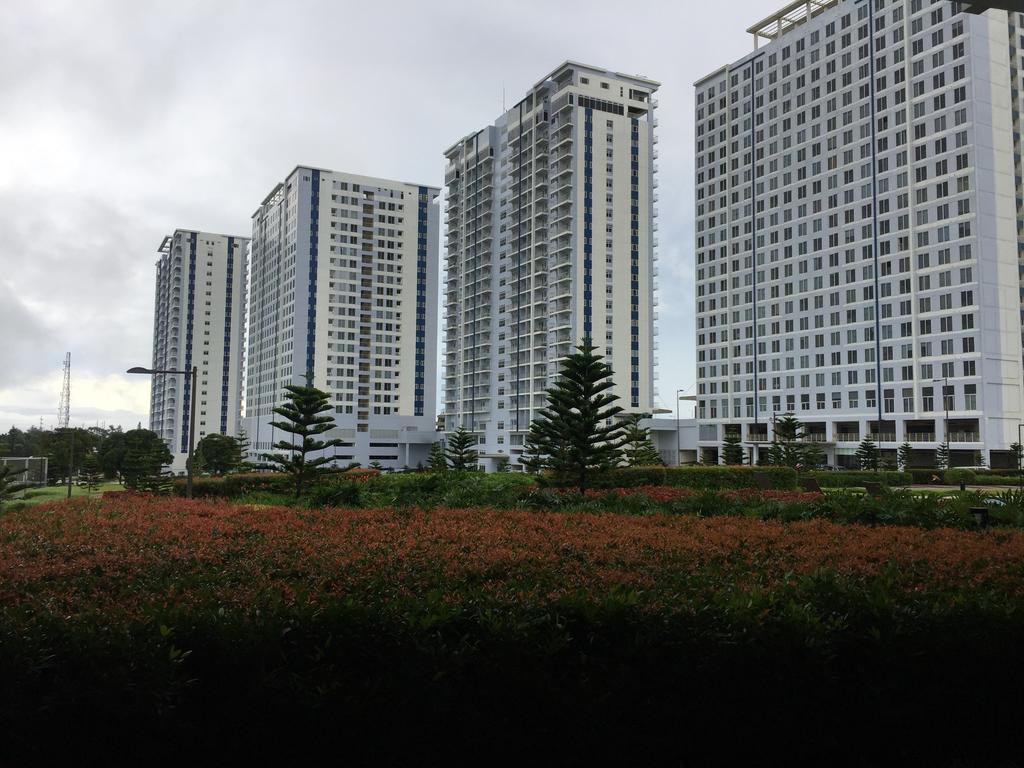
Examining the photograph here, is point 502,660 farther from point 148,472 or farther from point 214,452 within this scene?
point 214,452

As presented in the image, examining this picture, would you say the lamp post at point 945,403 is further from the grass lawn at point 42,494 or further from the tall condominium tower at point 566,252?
the grass lawn at point 42,494

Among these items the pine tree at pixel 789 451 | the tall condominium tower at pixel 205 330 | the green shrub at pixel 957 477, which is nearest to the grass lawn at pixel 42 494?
the pine tree at pixel 789 451

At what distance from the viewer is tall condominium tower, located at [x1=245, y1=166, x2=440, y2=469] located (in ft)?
286

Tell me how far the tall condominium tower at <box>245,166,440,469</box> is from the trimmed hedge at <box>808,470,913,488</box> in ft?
185

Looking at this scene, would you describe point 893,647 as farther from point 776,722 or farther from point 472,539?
point 472,539

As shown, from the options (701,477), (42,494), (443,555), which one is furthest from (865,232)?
(443,555)

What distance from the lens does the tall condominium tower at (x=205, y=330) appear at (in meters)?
112

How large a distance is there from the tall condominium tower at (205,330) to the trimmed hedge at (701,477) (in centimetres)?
9436

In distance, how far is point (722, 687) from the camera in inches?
166

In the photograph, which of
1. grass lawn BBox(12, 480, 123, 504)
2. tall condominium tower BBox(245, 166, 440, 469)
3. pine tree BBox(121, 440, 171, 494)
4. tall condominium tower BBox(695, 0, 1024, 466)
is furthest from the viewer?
tall condominium tower BBox(245, 166, 440, 469)

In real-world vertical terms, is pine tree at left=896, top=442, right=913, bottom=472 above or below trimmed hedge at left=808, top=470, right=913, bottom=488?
above

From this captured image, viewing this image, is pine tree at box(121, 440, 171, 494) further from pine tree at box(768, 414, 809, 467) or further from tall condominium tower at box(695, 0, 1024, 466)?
tall condominium tower at box(695, 0, 1024, 466)

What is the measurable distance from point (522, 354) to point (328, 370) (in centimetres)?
2505

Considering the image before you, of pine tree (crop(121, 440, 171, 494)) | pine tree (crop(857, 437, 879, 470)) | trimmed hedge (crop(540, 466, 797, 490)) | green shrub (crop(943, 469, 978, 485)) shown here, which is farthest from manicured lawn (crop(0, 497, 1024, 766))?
pine tree (crop(857, 437, 879, 470))
